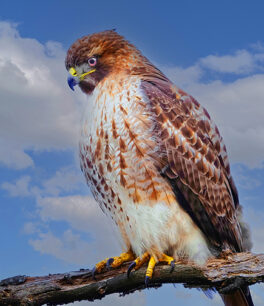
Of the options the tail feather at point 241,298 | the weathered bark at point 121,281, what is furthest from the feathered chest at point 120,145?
the tail feather at point 241,298

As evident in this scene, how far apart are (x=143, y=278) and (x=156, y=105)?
1480 millimetres

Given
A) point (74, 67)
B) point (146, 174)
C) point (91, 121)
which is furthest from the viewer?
point (74, 67)

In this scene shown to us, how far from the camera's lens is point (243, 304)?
15.5 ft

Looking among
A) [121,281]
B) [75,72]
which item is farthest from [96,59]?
[121,281]

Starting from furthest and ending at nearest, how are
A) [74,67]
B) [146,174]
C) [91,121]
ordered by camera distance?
1. [74,67]
2. [91,121]
3. [146,174]

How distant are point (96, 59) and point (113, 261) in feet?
6.11

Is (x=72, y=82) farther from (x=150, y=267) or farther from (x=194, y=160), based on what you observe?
(x=150, y=267)

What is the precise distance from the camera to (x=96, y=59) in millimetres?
4852

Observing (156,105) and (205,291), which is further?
(205,291)

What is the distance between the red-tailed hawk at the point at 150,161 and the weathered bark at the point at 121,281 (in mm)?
102

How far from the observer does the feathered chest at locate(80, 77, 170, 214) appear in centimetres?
421

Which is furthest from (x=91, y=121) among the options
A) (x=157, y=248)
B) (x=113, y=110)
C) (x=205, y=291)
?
(x=205, y=291)

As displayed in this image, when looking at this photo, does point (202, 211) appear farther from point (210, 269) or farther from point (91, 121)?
point (91, 121)

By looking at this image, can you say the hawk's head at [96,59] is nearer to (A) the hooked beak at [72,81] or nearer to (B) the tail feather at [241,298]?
(A) the hooked beak at [72,81]
